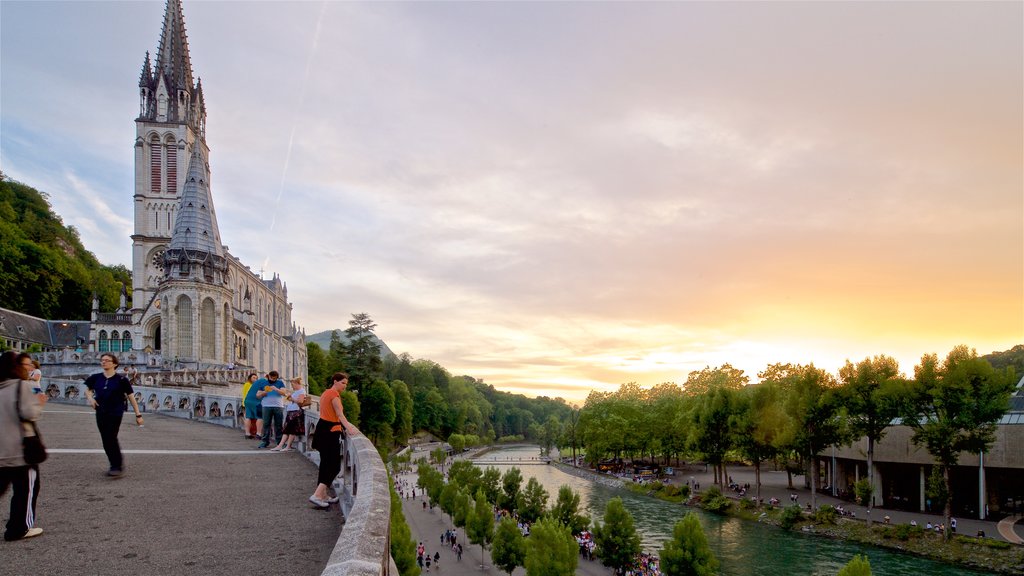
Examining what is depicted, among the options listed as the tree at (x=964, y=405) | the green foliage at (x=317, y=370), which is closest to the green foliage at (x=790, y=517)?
the tree at (x=964, y=405)

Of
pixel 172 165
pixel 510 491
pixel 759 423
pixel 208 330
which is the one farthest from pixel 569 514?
pixel 172 165

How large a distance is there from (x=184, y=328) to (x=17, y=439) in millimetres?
53245

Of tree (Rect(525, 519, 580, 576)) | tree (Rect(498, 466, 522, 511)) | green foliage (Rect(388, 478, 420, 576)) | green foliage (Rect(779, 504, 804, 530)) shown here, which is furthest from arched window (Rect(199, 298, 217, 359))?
green foliage (Rect(779, 504, 804, 530))

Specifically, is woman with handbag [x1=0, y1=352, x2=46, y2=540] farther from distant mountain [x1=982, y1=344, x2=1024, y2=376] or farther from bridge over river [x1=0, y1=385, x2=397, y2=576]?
distant mountain [x1=982, y1=344, x2=1024, y2=376]

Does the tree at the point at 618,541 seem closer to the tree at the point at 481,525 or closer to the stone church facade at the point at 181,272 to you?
the tree at the point at 481,525

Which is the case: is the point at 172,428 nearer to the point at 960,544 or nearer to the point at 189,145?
the point at 960,544

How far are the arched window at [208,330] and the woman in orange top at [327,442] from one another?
52592 mm

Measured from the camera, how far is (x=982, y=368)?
40625 mm

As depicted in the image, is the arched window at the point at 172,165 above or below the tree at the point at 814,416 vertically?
above

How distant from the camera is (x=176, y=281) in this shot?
55156mm

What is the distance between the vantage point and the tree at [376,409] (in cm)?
8556

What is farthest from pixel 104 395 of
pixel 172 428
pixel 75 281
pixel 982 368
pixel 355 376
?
pixel 75 281

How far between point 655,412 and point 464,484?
39.5 metres

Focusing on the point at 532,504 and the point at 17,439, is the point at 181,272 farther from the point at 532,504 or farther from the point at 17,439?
the point at 17,439
